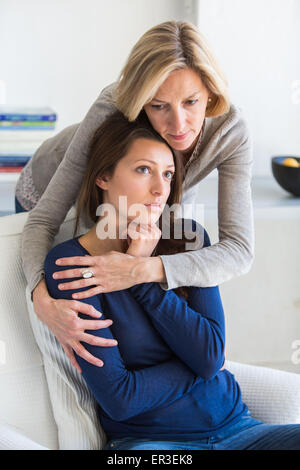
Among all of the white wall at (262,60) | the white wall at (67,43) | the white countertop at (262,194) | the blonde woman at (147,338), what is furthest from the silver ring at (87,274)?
the white wall at (262,60)

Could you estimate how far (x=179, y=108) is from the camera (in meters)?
1.26

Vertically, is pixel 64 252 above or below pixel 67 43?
below

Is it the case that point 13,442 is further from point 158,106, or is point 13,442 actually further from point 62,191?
point 158,106

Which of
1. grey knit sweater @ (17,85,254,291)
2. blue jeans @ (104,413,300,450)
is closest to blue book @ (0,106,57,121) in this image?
grey knit sweater @ (17,85,254,291)

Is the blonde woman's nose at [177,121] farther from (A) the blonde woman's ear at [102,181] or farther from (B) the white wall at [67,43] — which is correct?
(B) the white wall at [67,43]

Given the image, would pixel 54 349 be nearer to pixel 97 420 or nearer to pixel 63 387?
pixel 63 387

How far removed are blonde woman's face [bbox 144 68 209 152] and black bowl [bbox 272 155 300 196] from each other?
101 centimetres

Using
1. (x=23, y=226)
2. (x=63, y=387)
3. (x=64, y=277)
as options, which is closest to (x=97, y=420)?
(x=63, y=387)

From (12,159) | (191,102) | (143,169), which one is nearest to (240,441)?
(143,169)

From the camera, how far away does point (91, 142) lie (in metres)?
1.38

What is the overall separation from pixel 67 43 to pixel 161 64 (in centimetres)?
116

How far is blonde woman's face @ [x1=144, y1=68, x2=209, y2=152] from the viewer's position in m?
1.24

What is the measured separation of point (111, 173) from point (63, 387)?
0.49m
